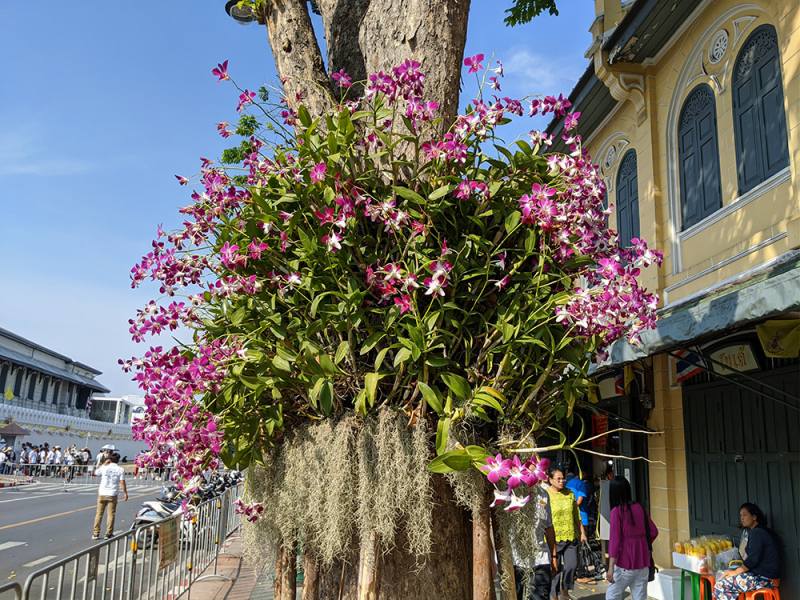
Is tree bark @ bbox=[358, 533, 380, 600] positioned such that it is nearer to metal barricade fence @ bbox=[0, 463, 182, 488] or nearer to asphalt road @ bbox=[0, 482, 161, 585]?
asphalt road @ bbox=[0, 482, 161, 585]

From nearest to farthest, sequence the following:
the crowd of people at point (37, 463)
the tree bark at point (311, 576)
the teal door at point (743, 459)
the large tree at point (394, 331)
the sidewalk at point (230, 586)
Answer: the large tree at point (394, 331)
the tree bark at point (311, 576)
the teal door at point (743, 459)
the sidewalk at point (230, 586)
the crowd of people at point (37, 463)

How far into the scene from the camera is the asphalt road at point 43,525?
9523mm

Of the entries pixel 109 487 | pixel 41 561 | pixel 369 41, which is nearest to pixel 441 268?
pixel 369 41

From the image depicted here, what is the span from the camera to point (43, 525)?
13.7 m

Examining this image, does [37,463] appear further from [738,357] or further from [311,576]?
[311,576]

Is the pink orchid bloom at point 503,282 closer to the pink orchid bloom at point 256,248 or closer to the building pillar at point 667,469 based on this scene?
the pink orchid bloom at point 256,248

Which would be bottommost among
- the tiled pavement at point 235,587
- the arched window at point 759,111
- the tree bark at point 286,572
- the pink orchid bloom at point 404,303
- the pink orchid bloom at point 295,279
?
the tiled pavement at point 235,587

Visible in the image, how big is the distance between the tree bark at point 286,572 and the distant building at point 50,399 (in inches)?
1535

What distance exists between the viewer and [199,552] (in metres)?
7.70

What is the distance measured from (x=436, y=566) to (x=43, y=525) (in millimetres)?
14854

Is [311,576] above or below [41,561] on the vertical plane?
above

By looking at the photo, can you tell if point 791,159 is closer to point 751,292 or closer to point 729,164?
point 729,164

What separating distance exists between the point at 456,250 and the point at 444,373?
13.3 inches

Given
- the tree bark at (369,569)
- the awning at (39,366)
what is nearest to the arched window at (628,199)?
the tree bark at (369,569)
